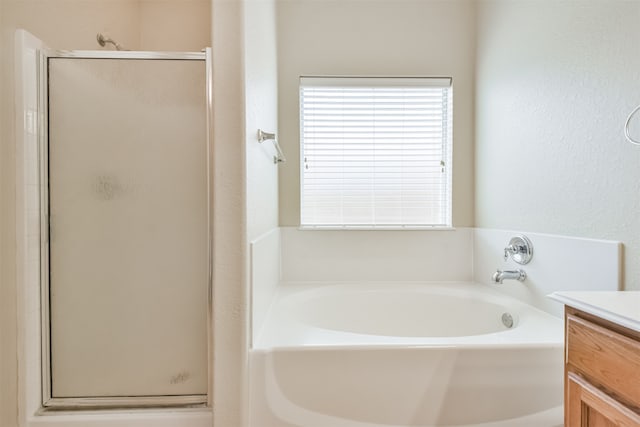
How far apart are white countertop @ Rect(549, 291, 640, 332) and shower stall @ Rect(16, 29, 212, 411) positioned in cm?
114

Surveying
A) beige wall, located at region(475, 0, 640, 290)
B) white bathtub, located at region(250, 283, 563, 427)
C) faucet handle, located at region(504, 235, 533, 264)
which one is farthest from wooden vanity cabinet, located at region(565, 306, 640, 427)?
faucet handle, located at region(504, 235, 533, 264)

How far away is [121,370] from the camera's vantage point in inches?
47.3

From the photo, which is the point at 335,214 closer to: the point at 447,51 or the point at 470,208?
the point at 470,208

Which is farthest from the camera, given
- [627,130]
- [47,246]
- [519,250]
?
[519,250]

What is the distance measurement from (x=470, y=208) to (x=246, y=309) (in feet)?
5.26

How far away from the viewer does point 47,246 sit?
1.16 metres

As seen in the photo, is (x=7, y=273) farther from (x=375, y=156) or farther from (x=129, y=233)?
(x=375, y=156)

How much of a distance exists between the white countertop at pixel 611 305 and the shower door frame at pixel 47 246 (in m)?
1.09

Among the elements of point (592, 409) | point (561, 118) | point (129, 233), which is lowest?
point (592, 409)

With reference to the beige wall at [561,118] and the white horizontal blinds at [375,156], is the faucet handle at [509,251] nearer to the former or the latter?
the beige wall at [561,118]

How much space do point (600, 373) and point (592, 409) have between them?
9cm

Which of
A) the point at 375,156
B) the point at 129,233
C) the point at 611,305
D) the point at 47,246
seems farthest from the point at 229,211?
the point at 375,156

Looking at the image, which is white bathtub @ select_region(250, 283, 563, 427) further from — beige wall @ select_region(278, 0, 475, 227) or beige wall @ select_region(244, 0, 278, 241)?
beige wall @ select_region(278, 0, 475, 227)

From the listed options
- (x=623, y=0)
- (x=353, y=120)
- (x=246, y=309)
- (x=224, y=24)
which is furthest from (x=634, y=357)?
(x=353, y=120)
